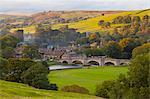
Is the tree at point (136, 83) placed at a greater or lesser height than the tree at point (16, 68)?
greater

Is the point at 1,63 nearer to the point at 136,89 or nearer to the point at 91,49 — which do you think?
the point at 136,89

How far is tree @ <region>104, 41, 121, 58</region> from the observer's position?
299 feet

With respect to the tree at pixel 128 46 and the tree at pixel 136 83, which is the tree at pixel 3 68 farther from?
the tree at pixel 128 46

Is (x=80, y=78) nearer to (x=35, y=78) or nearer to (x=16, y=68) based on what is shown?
(x=16, y=68)

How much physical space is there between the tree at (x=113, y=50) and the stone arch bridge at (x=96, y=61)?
4.14m

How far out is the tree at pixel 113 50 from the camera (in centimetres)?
9119

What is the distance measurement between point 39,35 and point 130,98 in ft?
383

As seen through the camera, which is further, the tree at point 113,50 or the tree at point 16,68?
the tree at point 113,50

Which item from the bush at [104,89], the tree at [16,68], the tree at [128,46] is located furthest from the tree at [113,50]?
the bush at [104,89]

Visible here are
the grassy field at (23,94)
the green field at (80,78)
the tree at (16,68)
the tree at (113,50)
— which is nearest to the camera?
the grassy field at (23,94)

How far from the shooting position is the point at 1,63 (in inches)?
1682

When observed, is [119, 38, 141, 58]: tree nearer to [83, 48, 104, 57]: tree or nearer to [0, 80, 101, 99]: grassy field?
[83, 48, 104, 57]: tree

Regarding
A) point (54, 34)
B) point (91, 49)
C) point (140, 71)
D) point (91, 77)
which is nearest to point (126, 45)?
point (91, 49)

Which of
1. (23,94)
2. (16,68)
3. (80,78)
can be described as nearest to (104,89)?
(16,68)
